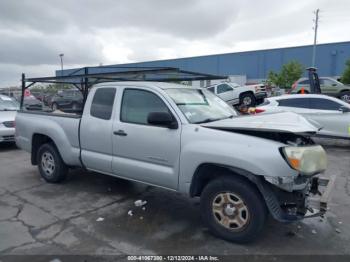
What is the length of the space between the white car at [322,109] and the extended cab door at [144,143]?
16.1 ft

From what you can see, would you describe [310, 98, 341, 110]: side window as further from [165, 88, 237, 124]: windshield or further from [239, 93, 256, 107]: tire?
[239, 93, 256, 107]: tire

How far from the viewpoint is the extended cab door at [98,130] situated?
15.0ft

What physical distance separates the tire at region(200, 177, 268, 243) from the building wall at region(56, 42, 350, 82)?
40.0m

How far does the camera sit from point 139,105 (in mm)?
4324

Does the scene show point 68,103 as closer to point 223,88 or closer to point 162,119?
point 162,119

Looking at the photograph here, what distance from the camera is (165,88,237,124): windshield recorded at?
156 inches

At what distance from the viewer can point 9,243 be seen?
11.5 feet

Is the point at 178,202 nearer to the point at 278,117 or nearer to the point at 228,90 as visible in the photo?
the point at 278,117

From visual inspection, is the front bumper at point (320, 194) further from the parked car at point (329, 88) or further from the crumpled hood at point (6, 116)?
the parked car at point (329, 88)

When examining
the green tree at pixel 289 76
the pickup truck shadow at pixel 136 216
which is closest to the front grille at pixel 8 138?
the pickup truck shadow at pixel 136 216

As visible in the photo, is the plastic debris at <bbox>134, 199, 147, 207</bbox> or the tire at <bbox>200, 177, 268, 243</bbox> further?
the plastic debris at <bbox>134, 199, 147, 207</bbox>

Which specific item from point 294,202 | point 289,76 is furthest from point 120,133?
point 289,76

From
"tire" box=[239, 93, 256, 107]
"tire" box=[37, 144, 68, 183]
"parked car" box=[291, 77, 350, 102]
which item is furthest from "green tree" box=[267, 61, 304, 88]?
"tire" box=[37, 144, 68, 183]

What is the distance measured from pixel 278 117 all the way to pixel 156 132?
5.08ft
